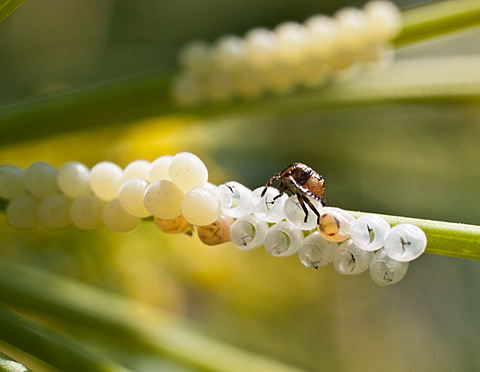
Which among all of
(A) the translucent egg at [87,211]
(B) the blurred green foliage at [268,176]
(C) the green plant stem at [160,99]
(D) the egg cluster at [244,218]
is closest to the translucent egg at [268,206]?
(D) the egg cluster at [244,218]

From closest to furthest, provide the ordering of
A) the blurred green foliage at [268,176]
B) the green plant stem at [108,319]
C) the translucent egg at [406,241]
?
the translucent egg at [406,241] → the green plant stem at [108,319] → the blurred green foliage at [268,176]

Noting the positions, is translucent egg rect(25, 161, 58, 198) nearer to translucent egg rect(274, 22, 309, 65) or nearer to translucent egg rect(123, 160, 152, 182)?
translucent egg rect(123, 160, 152, 182)

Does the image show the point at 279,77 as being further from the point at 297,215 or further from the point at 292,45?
the point at 297,215

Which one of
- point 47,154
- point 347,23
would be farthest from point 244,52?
point 47,154

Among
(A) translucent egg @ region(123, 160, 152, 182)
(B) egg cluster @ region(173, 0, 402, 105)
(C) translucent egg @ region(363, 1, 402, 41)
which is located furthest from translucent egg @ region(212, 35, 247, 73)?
(A) translucent egg @ region(123, 160, 152, 182)

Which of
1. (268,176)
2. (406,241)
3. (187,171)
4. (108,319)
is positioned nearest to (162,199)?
(187,171)

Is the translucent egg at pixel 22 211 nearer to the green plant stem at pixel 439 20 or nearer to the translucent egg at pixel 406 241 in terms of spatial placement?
the translucent egg at pixel 406 241

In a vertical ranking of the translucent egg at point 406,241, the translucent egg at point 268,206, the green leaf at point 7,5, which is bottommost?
the translucent egg at point 406,241

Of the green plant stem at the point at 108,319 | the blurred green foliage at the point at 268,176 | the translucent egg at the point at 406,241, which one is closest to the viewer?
the translucent egg at the point at 406,241
